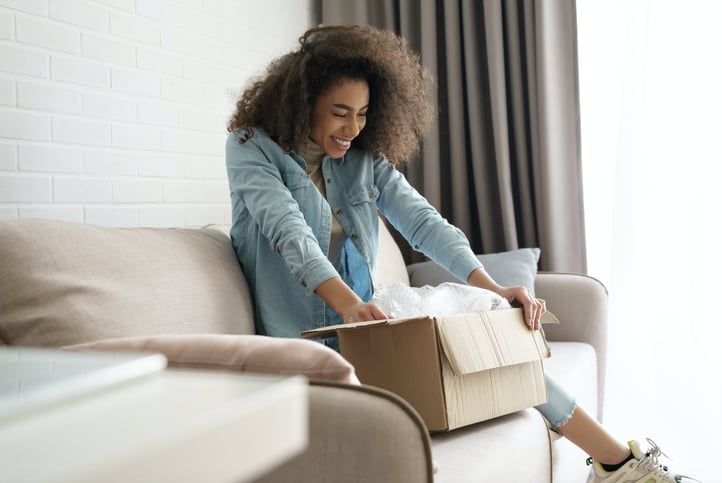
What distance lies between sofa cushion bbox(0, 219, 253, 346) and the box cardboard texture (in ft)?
1.03

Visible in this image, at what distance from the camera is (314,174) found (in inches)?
75.9

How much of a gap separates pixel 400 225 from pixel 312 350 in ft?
4.05

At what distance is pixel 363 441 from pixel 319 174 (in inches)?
48.4

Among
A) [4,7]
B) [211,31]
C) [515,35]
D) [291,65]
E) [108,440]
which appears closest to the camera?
[108,440]

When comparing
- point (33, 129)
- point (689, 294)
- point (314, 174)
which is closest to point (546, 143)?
point (689, 294)

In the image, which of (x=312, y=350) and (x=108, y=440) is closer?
(x=108, y=440)

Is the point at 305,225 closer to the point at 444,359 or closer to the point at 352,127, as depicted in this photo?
the point at 352,127

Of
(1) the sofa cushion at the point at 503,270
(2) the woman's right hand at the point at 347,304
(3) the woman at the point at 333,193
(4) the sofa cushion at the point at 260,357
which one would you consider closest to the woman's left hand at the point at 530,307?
(3) the woman at the point at 333,193

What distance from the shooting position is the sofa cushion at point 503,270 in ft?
7.98

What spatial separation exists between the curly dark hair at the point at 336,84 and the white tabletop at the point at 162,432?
1521 mm

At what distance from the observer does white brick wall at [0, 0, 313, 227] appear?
1825mm

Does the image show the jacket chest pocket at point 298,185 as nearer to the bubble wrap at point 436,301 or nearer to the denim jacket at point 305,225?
the denim jacket at point 305,225

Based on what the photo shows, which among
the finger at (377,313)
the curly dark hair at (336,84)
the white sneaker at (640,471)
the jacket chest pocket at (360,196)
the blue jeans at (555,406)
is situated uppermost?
the curly dark hair at (336,84)

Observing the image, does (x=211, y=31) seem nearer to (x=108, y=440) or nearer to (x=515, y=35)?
(x=515, y=35)
